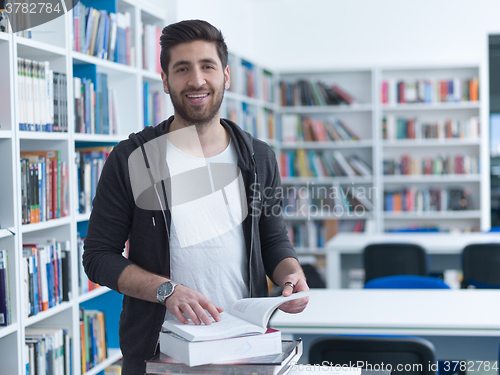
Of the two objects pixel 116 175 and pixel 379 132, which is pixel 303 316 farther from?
pixel 379 132

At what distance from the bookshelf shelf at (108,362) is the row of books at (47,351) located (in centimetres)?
20

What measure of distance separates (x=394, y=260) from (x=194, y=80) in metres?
2.82

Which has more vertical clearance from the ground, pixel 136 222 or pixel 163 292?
pixel 136 222

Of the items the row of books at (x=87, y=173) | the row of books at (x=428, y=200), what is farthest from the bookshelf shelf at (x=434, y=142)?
the row of books at (x=87, y=173)

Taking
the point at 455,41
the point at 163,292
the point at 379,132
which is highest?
the point at 455,41

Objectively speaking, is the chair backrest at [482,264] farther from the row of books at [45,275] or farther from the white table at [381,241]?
the row of books at [45,275]

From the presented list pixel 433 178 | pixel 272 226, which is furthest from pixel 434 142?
→ pixel 272 226

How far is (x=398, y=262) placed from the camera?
12.8 ft

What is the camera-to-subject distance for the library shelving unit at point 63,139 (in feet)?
6.89

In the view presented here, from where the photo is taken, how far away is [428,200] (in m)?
6.11

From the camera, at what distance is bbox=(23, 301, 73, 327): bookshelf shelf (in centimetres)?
223

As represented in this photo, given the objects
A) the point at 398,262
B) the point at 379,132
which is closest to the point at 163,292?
the point at 398,262

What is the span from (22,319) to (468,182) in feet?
17.1

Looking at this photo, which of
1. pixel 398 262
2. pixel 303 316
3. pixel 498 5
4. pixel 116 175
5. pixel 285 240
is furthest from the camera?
pixel 498 5
